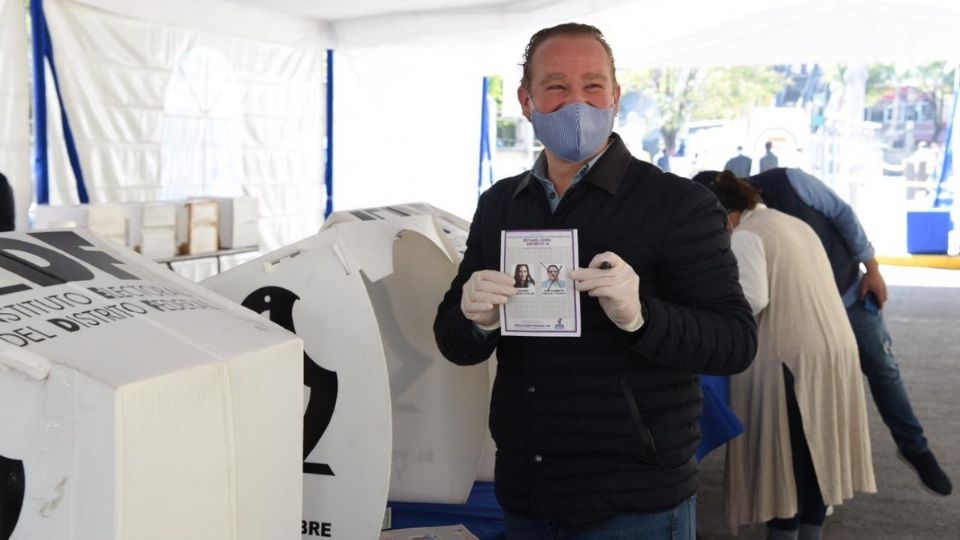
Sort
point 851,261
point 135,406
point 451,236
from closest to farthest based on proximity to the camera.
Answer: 1. point 135,406
2. point 451,236
3. point 851,261

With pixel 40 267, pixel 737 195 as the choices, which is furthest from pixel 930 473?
pixel 40 267

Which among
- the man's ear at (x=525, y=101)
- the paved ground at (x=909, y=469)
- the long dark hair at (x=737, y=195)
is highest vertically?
the man's ear at (x=525, y=101)

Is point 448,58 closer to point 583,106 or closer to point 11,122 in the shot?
point 11,122

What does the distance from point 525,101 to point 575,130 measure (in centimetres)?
15

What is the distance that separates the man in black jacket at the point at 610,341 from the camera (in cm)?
137

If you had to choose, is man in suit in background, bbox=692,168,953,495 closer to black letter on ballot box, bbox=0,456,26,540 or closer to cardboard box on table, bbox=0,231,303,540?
cardboard box on table, bbox=0,231,303,540

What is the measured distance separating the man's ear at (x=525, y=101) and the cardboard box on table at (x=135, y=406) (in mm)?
529

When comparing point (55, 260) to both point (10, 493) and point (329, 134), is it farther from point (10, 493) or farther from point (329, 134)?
point (329, 134)

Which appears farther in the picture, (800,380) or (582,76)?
(800,380)

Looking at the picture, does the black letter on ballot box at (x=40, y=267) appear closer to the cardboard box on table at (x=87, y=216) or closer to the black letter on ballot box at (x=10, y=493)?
A: the black letter on ballot box at (x=10, y=493)

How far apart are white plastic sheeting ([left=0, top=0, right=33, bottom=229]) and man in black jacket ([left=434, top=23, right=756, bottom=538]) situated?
3.62 m

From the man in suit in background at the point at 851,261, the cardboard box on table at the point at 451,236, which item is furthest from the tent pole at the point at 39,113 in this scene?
the man in suit in background at the point at 851,261

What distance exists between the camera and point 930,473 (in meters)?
4.06

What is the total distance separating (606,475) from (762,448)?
1.92 meters
